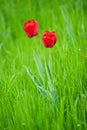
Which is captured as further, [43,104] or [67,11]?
[67,11]

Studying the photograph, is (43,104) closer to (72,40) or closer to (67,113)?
(67,113)

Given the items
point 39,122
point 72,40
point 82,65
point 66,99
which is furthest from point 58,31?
point 39,122

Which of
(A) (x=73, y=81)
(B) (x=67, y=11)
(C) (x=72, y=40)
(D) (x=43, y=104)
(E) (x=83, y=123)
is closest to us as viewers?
(E) (x=83, y=123)

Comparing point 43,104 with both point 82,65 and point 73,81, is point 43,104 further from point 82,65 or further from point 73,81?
point 82,65

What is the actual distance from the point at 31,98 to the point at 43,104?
0.34 feet

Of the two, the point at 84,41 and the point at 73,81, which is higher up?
the point at 84,41

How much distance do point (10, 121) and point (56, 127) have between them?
31 centimetres

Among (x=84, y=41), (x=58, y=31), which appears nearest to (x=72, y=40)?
(x=84, y=41)

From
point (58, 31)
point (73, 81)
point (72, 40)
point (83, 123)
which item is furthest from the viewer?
point (58, 31)

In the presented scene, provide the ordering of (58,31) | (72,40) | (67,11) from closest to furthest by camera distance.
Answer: (72,40) < (58,31) < (67,11)

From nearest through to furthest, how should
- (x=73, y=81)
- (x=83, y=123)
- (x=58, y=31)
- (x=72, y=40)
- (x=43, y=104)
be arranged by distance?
(x=83, y=123) → (x=43, y=104) → (x=73, y=81) → (x=72, y=40) → (x=58, y=31)

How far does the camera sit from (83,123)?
1.74 m

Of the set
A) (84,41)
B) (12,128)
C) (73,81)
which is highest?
(84,41)

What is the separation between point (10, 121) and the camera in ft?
6.30
